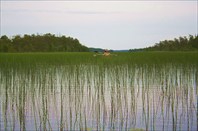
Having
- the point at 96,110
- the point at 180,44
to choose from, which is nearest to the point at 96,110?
the point at 96,110

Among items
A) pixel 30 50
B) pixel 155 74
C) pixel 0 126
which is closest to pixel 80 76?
pixel 155 74

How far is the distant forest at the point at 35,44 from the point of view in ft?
119

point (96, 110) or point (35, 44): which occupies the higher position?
point (35, 44)

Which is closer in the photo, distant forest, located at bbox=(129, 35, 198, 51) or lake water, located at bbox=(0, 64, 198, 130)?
lake water, located at bbox=(0, 64, 198, 130)

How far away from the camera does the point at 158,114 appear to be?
7.91 meters

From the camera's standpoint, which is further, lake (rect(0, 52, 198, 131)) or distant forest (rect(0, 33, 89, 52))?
distant forest (rect(0, 33, 89, 52))

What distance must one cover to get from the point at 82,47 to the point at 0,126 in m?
35.9

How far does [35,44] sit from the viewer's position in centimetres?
3856

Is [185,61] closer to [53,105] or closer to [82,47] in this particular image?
[53,105]

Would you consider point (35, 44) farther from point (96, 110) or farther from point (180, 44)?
point (96, 110)

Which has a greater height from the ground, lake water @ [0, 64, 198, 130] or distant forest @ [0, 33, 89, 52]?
distant forest @ [0, 33, 89, 52]

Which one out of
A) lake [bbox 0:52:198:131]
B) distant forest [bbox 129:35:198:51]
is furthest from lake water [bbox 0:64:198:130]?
distant forest [bbox 129:35:198:51]

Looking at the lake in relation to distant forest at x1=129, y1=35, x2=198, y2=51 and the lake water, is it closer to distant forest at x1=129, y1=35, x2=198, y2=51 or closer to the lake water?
the lake water

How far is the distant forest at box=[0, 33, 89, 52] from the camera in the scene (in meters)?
36.2
